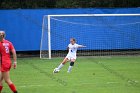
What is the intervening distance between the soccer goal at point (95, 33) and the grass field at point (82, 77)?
1.62 metres

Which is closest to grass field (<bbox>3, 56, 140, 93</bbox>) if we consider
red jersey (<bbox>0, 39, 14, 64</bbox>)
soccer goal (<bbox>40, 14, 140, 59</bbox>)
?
soccer goal (<bbox>40, 14, 140, 59</bbox>)

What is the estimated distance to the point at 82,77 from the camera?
1977 cm

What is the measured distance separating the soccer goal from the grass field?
5.32ft

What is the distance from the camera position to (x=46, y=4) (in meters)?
31.5

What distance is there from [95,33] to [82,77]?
9814mm

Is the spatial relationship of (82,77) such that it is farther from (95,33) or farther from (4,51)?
(95,33)

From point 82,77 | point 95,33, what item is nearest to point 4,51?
point 82,77

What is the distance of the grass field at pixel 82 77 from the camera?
16.7 metres

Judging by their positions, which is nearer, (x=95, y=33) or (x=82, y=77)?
(x=82, y=77)

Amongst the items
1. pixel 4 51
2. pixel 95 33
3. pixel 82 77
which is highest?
pixel 4 51

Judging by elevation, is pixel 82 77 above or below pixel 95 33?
above

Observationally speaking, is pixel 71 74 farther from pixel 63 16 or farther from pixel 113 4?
pixel 113 4

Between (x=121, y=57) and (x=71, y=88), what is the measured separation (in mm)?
12611

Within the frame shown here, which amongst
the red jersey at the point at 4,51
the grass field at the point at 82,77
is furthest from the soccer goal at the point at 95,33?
the red jersey at the point at 4,51
